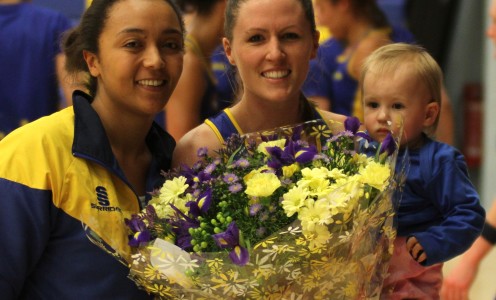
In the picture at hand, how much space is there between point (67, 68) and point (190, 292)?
2.68ft

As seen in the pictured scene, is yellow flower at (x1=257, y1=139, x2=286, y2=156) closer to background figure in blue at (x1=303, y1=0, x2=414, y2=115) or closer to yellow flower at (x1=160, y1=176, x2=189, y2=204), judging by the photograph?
yellow flower at (x1=160, y1=176, x2=189, y2=204)

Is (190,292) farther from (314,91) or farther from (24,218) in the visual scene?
(314,91)

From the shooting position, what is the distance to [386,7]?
7961 millimetres

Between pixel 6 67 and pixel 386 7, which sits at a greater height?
pixel 6 67

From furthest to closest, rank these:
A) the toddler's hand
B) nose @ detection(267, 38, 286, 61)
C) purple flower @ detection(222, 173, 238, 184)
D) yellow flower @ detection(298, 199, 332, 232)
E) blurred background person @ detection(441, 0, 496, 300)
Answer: blurred background person @ detection(441, 0, 496, 300) → nose @ detection(267, 38, 286, 61) → the toddler's hand → purple flower @ detection(222, 173, 238, 184) → yellow flower @ detection(298, 199, 332, 232)

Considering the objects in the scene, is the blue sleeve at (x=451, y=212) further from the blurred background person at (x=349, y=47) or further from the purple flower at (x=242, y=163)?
the blurred background person at (x=349, y=47)

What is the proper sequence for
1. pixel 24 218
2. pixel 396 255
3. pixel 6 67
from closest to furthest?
1. pixel 24 218
2. pixel 396 255
3. pixel 6 67

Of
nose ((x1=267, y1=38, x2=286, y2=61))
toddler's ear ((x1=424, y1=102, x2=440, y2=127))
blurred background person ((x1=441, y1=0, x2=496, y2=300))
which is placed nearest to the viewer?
nose ((x1=267, y1=38, x2=286, y2=61))

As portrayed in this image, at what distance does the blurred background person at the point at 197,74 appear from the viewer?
12.8 ft

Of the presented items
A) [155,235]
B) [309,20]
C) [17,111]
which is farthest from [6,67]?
[155,235]

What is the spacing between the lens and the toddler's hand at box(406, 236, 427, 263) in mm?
2250

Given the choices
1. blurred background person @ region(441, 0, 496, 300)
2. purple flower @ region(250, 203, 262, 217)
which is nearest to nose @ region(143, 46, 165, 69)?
purple flower @ region(250, 203, 262, 217)

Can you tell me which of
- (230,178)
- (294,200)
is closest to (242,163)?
(230,178)

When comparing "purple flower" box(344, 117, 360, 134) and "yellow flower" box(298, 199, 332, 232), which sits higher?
"purple flower" box(344, 117, 360, 134)
